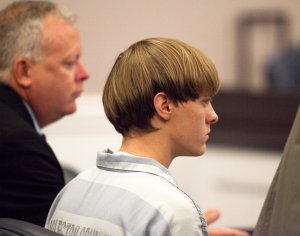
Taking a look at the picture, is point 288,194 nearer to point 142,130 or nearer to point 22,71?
point 142,130

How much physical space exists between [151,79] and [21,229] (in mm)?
338

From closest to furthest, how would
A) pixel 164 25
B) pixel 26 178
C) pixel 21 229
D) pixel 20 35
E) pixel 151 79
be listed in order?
1. pixel 21 229
2. pixel 151 79
3. pixel 26 178
4. pixel 20 35
5. pixel 164 25

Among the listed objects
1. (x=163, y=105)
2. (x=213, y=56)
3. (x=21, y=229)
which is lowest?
(x=213, y=56)

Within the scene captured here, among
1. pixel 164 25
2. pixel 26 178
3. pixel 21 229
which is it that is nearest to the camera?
pixel 21 229

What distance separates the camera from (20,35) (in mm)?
2041

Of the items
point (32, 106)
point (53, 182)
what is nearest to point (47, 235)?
point (53, 182)

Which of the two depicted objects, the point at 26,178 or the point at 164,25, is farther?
the point at 164,25

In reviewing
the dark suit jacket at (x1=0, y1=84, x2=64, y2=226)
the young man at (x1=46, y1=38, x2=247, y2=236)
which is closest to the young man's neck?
the young man at (x1=46, y1=38, x2=247, y2=236)

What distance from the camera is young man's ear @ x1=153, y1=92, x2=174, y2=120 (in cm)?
134

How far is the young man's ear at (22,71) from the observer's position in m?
2.04

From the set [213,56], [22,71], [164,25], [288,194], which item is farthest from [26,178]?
[213,56]

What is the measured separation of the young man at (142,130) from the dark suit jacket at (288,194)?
150mm

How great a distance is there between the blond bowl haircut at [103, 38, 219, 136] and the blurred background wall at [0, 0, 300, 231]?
195 centimetres

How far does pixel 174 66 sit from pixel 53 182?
1.71 ft
